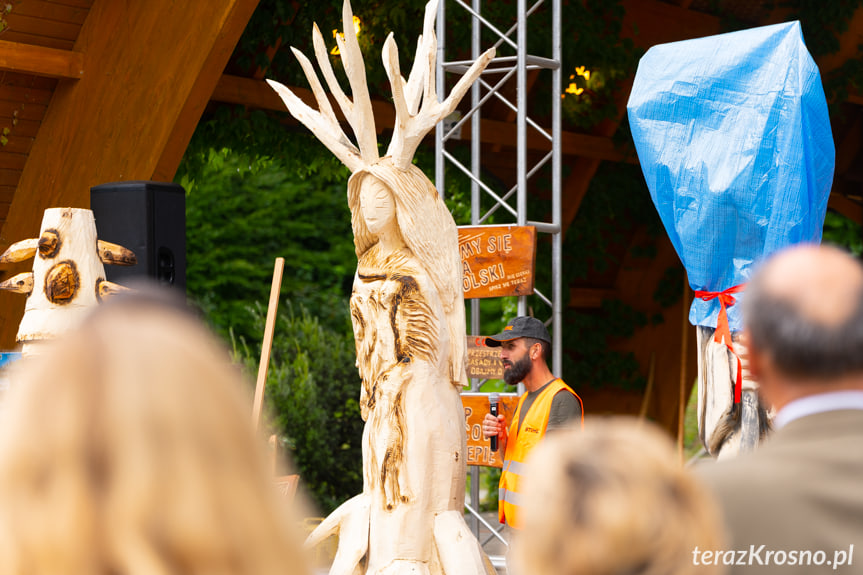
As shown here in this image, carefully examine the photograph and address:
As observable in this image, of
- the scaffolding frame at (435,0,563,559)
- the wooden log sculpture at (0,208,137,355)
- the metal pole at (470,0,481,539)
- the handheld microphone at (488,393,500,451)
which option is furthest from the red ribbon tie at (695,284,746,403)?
the metal pole at (470,0,481,539)

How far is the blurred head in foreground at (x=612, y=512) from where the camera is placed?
89cm

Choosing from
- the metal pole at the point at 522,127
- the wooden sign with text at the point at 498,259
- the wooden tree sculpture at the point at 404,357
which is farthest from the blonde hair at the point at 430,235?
the metal pole at the point at 522,127

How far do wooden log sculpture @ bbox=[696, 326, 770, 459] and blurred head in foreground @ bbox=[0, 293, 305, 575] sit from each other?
7.41 feet

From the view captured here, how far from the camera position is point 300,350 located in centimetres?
871

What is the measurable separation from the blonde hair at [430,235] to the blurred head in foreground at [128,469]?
239 cm

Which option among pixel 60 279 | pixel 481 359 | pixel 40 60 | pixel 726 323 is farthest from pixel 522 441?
pixel 40 60

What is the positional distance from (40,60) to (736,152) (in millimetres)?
4521

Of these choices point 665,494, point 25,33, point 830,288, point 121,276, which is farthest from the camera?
point 25,33

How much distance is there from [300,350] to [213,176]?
14.4 ft

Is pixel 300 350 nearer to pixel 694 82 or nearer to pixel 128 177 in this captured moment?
pixel 128 177

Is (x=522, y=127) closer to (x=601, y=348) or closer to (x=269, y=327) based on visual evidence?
(x=269, y=327)

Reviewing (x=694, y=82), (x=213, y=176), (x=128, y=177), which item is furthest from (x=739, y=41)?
(x=213, y=176)

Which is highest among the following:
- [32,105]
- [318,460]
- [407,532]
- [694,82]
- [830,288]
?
[32,105]

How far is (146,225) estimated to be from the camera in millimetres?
4066
